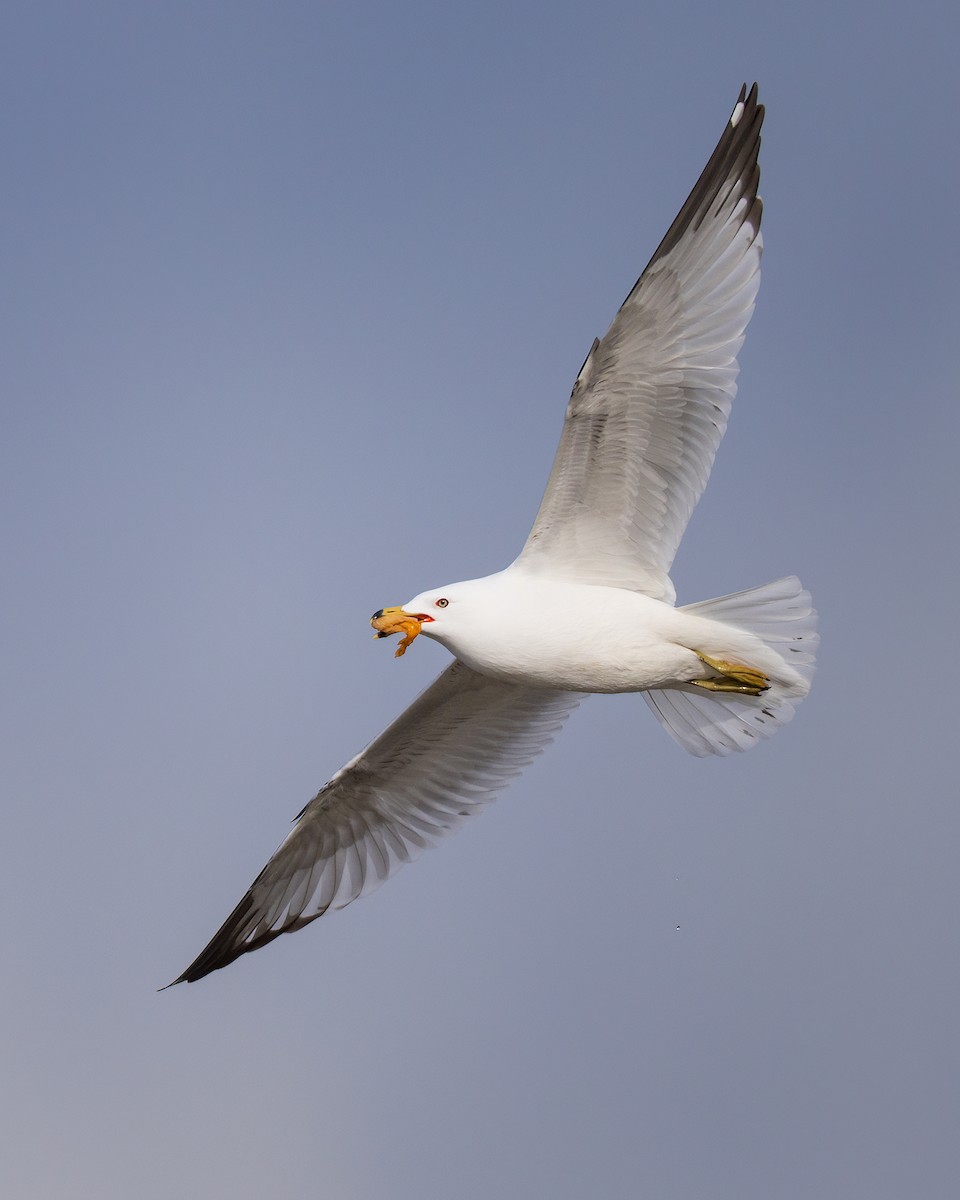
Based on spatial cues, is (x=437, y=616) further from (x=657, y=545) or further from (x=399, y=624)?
(x=657, y=545)

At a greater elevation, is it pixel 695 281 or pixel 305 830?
pixel 695 281

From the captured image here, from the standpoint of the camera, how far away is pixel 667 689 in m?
7.17

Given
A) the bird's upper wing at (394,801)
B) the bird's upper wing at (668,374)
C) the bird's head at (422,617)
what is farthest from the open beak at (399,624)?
the bird's upper wing at (394,801)

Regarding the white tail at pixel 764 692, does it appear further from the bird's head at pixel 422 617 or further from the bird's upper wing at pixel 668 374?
the bird's head at pixel 422 617

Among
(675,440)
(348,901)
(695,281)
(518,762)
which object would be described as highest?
(695,281)

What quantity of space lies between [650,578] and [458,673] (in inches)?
41.1

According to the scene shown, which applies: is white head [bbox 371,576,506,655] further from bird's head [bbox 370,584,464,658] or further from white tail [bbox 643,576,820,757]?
white tail [bbox 643,576,820,757]

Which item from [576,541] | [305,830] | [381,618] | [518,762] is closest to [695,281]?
[576,541]

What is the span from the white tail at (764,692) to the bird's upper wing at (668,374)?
0.51m

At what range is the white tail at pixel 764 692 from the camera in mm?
6629

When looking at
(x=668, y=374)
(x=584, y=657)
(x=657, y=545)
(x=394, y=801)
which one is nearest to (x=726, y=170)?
(x=668, y=374)

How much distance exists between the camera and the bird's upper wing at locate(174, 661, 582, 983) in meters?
7.66

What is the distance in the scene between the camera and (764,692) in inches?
268

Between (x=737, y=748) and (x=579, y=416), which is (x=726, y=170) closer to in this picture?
(x=579, y=416)
